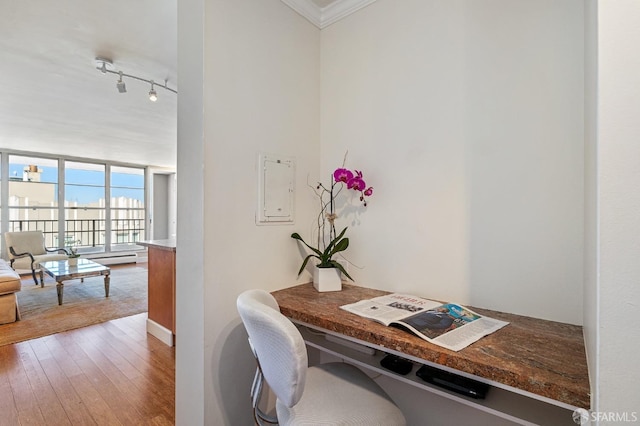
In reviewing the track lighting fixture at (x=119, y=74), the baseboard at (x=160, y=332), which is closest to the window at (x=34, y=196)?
the baseboard at (x=160, y=332)

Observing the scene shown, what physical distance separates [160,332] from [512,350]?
3.03 meters

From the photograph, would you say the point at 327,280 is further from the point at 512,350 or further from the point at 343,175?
the point at 512,350

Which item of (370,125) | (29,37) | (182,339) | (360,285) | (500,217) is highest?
(29,37)

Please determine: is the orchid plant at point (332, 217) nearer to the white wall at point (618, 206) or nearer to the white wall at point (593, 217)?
the white wall at point (593, 217)

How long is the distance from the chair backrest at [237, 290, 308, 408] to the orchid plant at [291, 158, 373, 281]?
0.71 metres

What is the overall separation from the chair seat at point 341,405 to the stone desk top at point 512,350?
0.22 metres

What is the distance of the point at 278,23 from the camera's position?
1.57m

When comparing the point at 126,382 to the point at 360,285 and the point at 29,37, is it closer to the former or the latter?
the point at 360,285

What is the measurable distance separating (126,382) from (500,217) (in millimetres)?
2646

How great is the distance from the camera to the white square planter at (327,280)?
154 cm

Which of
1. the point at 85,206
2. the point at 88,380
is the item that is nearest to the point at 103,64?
the point at 88,380

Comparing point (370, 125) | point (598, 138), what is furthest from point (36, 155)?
point (598, 138)

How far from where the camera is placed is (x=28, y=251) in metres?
5.20

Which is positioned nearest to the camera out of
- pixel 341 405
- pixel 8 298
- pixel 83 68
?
pixel 341 405
